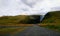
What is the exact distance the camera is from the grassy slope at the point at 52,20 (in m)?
5.57

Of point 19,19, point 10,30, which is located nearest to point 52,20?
point 19,19

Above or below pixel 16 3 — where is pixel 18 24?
below

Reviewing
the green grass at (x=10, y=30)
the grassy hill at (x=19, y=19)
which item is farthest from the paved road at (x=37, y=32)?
the grassy hill at (x=19, y=19)

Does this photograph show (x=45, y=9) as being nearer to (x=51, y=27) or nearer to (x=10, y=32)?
(x=51, y=27)

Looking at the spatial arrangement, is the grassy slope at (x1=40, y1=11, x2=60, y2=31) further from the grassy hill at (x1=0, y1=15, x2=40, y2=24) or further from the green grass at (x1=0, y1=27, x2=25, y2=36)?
the green grass at (x1=0, y1=27, x2=25, y2=36)

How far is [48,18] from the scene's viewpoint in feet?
20.3

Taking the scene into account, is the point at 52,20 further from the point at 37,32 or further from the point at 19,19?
the point at 19,19

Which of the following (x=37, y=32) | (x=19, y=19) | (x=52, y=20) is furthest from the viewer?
(x=19, y=19)

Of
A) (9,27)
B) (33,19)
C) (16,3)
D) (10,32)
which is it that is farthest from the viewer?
(16,3)

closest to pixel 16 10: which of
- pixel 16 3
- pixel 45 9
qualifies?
pixel 16 3

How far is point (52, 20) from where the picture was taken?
5910 mm

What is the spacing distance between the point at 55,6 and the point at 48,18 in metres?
0.70

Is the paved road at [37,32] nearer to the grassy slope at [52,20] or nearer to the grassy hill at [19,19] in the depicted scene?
the grassy slope at [52,20]

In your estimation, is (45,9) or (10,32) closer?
(10,32)
